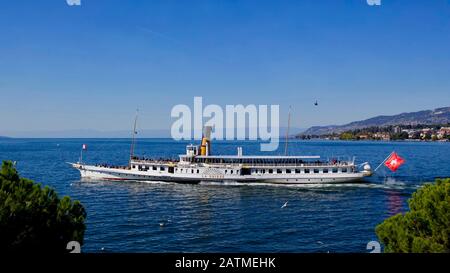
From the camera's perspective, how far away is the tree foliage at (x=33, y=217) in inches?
328

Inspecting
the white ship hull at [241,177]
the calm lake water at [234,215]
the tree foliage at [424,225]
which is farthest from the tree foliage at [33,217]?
the white ship hull at [241,177]

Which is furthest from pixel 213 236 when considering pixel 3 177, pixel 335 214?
pixel 3 177

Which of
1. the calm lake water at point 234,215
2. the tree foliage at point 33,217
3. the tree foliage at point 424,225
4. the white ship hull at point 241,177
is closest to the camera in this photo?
the tree foliage at point 33,217

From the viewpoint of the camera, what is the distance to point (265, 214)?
32.5 meters

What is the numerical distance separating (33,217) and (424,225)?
10255 millimetres

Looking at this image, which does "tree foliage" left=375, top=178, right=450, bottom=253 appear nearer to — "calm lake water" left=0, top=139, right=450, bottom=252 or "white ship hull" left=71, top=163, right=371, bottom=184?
"calm lake water" left=0, top=139, right=450, bottom=252

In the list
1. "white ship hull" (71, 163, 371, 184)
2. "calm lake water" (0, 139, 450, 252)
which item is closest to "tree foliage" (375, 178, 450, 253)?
"calm lake water" (0, 139, 450, 252)

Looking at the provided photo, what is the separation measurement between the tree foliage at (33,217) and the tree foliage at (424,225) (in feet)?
28.8

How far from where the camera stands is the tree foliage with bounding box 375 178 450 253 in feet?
31.5

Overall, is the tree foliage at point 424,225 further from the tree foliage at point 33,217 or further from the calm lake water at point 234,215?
the calm lake water at point 234,215

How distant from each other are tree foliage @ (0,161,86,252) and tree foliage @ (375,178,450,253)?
28.8ft
